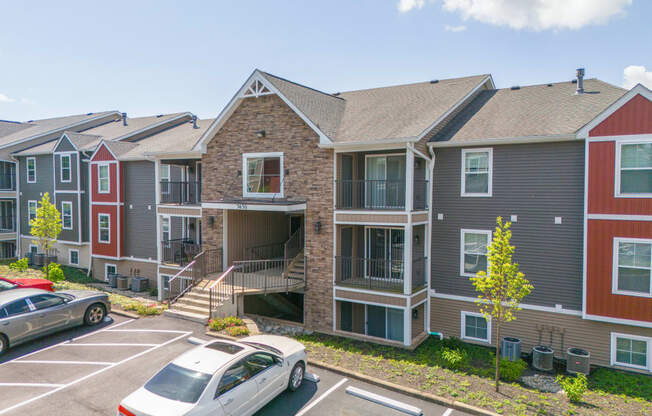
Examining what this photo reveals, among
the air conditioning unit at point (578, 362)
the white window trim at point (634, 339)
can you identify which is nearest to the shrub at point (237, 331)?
the air conditioning unit at point (578, 362)

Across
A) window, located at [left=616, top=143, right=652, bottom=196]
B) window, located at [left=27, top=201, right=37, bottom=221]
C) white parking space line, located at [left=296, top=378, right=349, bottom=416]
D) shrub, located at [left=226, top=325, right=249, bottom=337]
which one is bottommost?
white parking space line, located at [left=296, top=378, right=349, bottom=416]

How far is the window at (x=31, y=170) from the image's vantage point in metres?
30.6

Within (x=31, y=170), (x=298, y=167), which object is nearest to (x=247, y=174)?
(x=298, y=167)

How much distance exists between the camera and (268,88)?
661 inches

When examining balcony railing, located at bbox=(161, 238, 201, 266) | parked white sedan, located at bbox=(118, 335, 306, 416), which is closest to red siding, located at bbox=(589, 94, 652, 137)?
parked white sedan, located at bbox=(118, 335, 306, 416)

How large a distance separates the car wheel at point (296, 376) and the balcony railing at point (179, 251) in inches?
451

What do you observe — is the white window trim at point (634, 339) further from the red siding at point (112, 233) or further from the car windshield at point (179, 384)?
the red siding at point (112, 233)

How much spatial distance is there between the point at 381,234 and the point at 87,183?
2063 cm

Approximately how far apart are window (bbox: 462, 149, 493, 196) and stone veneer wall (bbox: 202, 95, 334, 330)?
16.0 ft

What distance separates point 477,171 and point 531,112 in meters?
3.21

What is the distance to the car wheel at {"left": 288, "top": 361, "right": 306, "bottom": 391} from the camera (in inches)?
393

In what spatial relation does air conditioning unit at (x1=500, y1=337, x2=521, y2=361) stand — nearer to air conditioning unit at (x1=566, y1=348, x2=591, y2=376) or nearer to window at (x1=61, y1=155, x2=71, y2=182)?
air conditioning unit at (x1=566, y1=348, x2=591, y2=376)

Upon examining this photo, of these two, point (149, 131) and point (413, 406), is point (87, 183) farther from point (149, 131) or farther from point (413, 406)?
point (413, 406)

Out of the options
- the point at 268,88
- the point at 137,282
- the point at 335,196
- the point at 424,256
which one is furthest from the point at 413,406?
the point at 137,282
